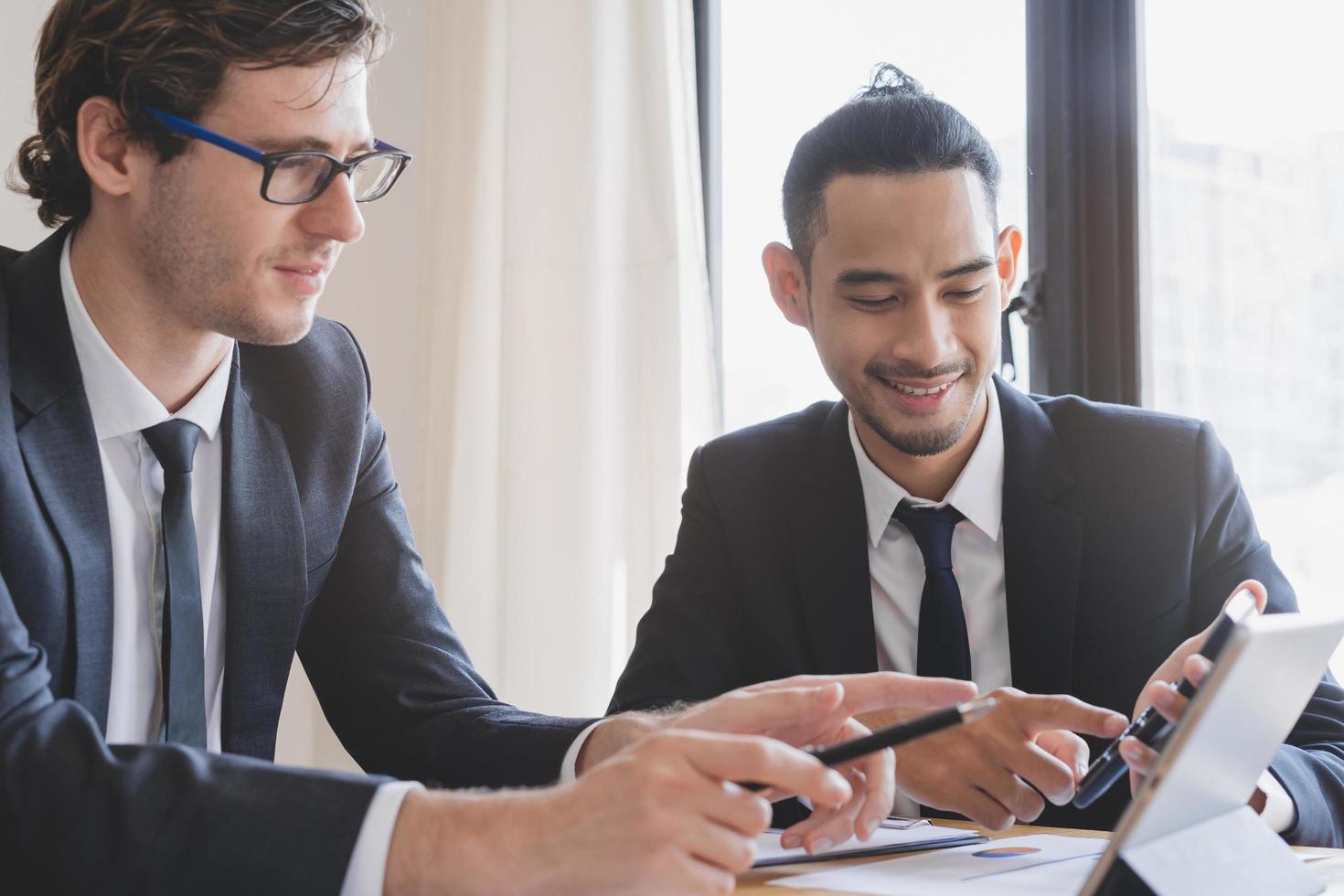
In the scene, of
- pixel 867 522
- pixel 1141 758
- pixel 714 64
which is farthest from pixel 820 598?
pixel 714 64

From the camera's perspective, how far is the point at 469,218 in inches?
107

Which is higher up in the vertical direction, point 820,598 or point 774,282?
point 774,282

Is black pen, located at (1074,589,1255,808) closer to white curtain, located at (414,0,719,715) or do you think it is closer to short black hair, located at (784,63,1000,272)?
short black hair, located at (784,63,1000,272)

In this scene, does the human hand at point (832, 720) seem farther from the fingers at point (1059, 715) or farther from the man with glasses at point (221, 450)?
the fingers at point (1059, 715)

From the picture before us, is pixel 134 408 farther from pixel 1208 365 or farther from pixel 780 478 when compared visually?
pixel 1208 365

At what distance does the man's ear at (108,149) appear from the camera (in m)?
1.53

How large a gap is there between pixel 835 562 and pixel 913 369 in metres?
0.27

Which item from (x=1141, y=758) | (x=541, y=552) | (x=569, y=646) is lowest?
(x=569, y=646)

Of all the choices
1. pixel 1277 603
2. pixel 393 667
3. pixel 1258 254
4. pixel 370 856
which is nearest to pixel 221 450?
pixel 393 667

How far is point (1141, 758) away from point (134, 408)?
1.11 metres

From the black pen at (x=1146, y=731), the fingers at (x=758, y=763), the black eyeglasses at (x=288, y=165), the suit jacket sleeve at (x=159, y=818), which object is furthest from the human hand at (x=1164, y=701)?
the black eyeglasses at (x=288, y=165)

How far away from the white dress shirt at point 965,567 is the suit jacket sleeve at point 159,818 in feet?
2.89

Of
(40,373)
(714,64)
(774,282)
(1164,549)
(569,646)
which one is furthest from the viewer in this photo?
(714,64)

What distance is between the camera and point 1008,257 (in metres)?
1.82
